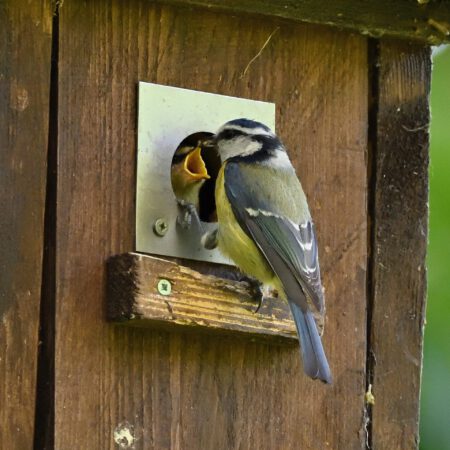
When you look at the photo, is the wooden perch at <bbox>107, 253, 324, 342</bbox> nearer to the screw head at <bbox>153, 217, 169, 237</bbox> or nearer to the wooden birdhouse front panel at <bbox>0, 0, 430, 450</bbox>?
the wooden birdhouse front panel at <bbox>0, 0, 430, 450</bbox>

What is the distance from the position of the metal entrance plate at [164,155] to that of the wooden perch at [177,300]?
16 cm

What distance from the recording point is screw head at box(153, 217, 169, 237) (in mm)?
4066

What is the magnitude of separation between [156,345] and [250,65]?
901 mm

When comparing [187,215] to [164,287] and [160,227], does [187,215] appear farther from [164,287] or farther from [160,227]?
[164,287]

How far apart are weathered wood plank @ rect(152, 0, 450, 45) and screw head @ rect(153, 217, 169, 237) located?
649 mm

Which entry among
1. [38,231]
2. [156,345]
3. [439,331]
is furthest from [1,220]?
[439,331]

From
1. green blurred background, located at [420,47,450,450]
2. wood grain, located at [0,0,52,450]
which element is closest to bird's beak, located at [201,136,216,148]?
wood grain, located at [0,0,52,450]

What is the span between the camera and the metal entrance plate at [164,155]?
4.07 m

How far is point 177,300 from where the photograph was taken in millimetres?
3908

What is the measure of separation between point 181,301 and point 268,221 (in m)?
0.55

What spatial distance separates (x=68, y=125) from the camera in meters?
3.98

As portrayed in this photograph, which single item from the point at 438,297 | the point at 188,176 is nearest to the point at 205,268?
the point at 188,176

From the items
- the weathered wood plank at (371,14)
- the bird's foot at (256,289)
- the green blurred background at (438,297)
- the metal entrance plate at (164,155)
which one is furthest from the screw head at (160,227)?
the green blurred background at (438,297)

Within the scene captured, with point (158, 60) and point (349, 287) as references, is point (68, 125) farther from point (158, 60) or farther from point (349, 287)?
point (349, 287)
